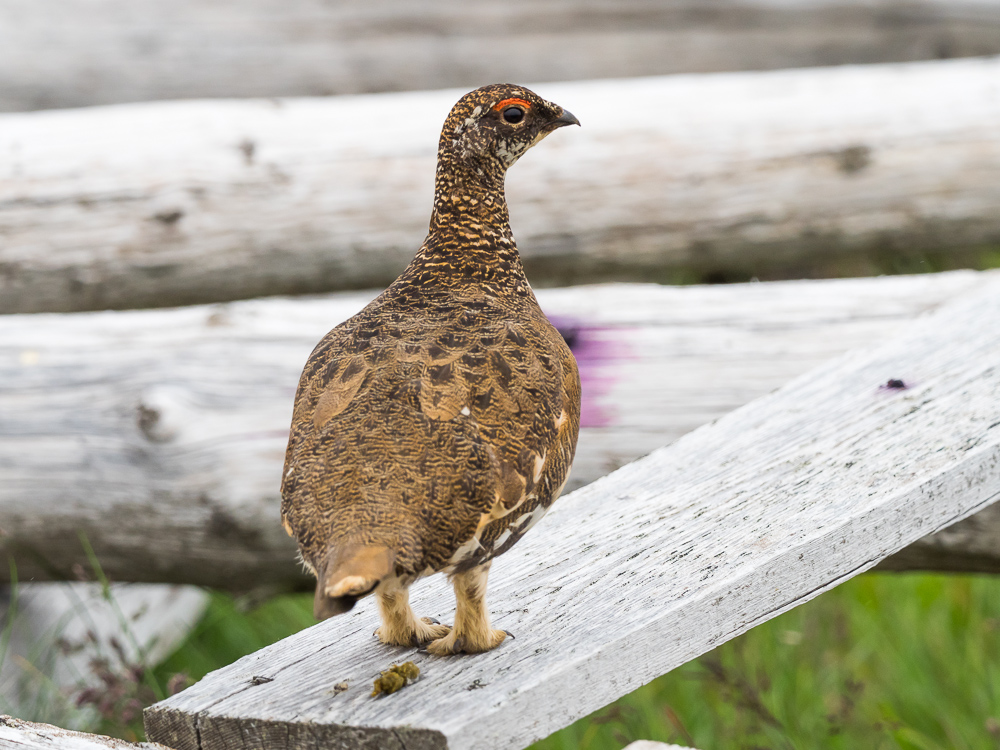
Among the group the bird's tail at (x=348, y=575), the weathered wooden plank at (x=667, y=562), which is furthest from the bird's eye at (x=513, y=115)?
the bird's tail at (x=348, y=575)

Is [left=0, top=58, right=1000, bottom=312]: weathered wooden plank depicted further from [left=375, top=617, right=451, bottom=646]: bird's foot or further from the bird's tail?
the bird's tail

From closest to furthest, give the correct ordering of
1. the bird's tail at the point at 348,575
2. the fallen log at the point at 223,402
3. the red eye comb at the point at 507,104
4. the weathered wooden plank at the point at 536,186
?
the bird's tail at the point at 348,575 → the red eye comb at the point at 507,104 → the fallen log at the point at 223,402 → the weathered wooden plank at the point at 536,186

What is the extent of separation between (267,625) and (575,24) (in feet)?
10.9

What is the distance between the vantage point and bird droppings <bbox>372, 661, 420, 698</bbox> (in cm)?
152

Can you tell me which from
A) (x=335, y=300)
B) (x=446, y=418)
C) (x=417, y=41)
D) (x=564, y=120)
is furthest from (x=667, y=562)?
(x=417, y=41)

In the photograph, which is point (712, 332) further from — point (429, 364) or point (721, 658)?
point (429, 364)

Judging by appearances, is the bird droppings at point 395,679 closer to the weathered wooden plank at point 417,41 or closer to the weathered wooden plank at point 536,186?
the weathered wooden plank at point 536,186

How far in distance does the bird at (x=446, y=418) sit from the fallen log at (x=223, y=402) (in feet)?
4.01

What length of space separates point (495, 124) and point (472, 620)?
2.84 feet

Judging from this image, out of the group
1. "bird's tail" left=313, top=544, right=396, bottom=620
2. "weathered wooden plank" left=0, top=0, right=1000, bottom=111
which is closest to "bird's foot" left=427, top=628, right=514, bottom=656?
"bird's tail" left=313, top=544, right=396, bottom=620

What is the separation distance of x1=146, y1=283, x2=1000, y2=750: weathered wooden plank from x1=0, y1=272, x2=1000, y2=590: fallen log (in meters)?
0.60

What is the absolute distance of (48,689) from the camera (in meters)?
3.27

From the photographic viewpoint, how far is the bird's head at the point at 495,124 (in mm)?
1877

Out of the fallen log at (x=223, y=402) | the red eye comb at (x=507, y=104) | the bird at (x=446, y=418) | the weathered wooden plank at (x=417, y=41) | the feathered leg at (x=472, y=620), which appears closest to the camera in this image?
the bird at (x=446, y=418)
